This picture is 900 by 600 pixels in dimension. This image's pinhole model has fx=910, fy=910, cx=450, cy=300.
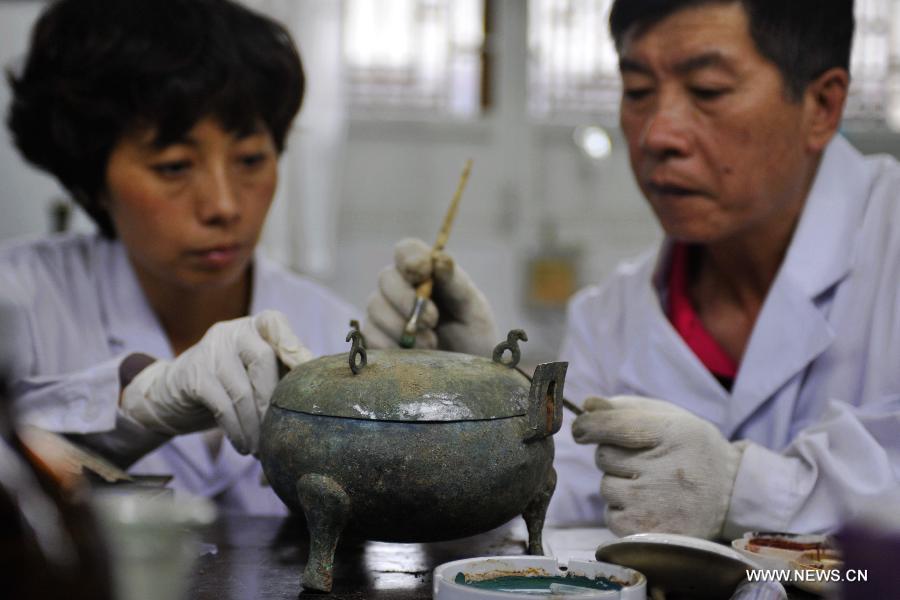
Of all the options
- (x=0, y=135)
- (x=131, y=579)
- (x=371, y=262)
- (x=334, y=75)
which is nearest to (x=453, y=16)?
(x=334, y=75)

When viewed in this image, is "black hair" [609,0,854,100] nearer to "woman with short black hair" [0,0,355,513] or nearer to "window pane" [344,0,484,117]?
"woman with short black hair" [0,0,355,513]

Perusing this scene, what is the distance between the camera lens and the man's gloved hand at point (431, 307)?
1356mm

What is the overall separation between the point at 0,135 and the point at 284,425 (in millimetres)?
2862

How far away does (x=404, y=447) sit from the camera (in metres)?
0.88

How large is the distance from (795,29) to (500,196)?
2.88 meters

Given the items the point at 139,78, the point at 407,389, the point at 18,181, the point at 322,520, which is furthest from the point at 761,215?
the point at 18,181

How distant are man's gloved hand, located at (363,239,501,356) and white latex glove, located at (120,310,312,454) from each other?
187mm

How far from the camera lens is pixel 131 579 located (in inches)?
21.4

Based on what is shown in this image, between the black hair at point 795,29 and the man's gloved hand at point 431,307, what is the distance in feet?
1.86

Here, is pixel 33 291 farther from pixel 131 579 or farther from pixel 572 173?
pixel 572 173

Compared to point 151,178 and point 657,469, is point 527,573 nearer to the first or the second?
point 657,469

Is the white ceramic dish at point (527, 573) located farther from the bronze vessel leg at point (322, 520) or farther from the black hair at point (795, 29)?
the black hair at point (795, 29)

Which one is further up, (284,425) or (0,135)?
(0,135)

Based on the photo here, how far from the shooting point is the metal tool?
3.97 feet
